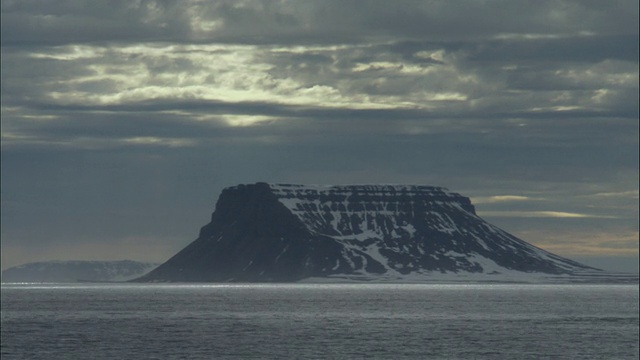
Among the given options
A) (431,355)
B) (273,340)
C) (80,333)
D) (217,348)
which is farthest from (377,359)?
(80,333)

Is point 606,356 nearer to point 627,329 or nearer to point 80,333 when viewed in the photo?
point 627,329

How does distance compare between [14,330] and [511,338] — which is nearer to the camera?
[511,338]

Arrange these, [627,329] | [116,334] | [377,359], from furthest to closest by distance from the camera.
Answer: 1. [627,329]
2. [116,334]
3. [377,359]

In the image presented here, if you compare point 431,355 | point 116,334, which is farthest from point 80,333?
point 431,355

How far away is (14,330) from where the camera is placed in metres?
184

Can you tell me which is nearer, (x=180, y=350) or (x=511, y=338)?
(x=180, y=350)

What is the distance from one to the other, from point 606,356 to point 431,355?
18535 mm

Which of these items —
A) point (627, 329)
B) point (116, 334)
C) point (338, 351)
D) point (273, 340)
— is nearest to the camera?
point (338, 351)

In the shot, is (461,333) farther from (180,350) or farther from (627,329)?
(180,350)

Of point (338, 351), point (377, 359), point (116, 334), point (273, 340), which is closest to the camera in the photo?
point (377, 359)

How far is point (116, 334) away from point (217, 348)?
3392cm

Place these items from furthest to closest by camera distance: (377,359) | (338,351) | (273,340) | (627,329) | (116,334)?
(627,329) → (116,334) → (273,340) → (338,351) → (377,359)

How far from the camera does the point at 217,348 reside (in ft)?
480

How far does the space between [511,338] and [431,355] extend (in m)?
34.9
